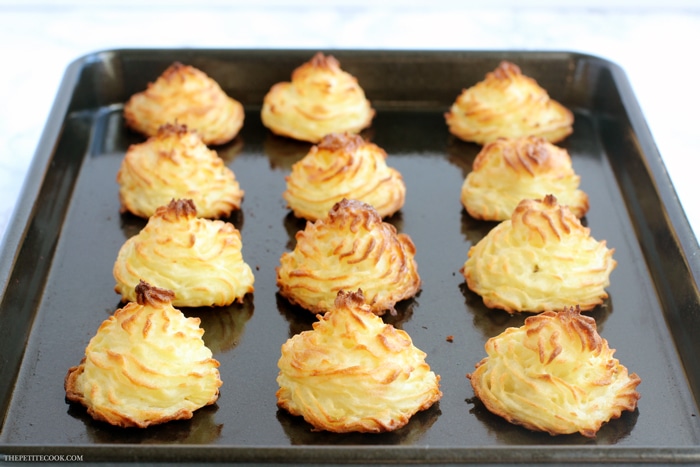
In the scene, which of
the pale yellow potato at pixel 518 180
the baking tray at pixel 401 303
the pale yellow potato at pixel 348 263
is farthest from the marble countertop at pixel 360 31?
the pale yellow potato at pixel 348 263

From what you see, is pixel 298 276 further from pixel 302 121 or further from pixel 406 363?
pixel 302 121

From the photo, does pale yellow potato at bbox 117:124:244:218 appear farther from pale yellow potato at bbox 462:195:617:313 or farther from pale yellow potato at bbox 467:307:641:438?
pale yellow potato at bbox 467:307:641:438

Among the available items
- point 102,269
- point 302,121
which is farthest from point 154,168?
point 302,121

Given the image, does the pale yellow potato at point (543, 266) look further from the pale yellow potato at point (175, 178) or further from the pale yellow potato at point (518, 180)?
the pale yellow potato at point (175, 178)

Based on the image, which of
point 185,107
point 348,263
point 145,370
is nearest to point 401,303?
point 348,263

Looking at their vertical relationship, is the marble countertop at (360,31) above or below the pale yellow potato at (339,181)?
below
